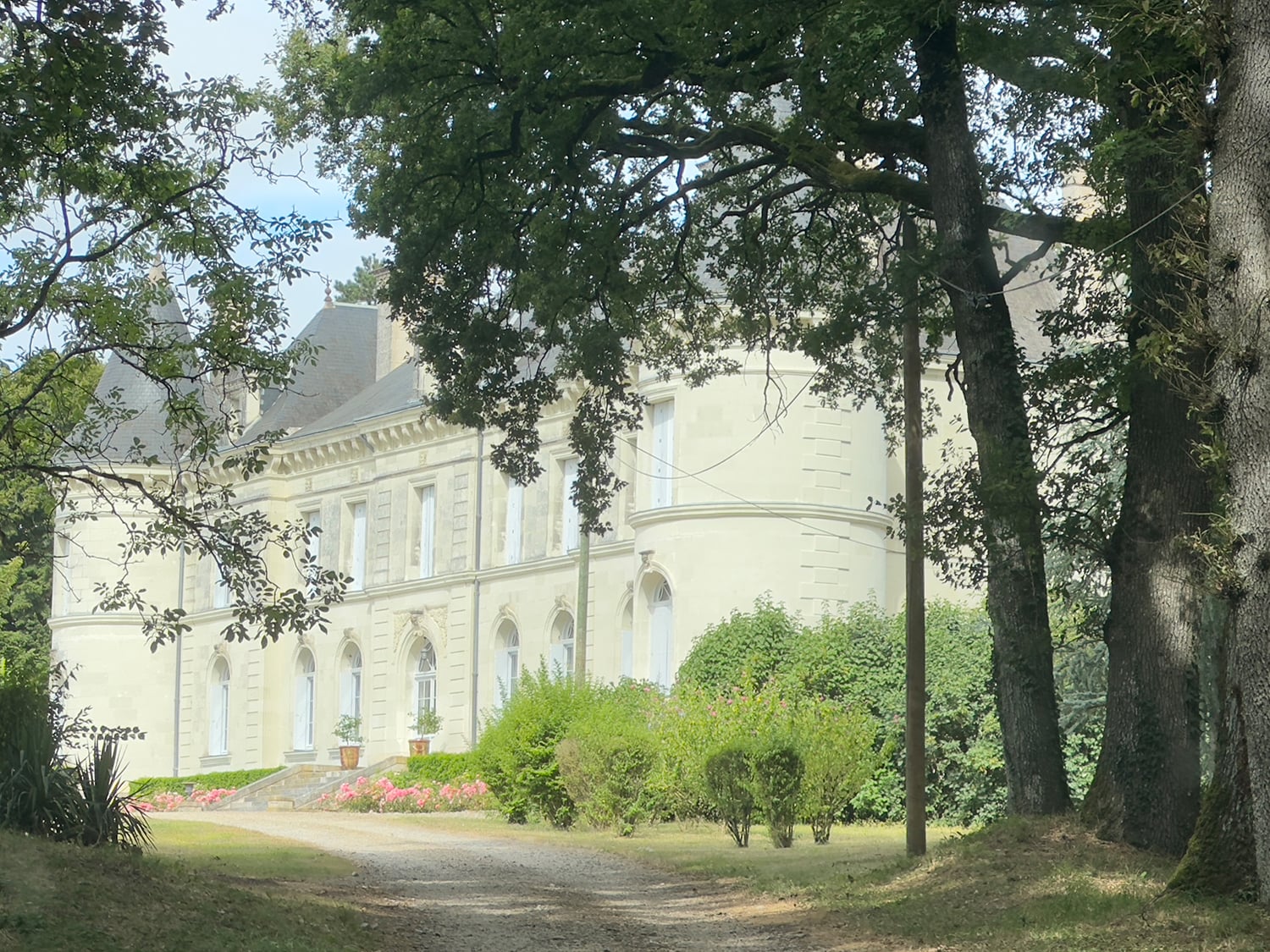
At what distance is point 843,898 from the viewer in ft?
45.1

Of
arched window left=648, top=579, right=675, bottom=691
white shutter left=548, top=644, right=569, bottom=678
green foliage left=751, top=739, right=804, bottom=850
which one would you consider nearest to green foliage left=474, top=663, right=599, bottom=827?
green foliage left=751, top=739, right=804, bottom=850

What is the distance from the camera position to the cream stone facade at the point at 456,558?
108 ft

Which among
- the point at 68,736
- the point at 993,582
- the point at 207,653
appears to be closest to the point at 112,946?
the point at 68,736

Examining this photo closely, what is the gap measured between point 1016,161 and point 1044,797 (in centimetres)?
637

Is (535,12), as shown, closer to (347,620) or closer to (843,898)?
(843,898)

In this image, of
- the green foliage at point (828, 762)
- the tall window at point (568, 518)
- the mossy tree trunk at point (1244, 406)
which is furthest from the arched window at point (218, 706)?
the mossy tree trunk at point (1244, 406)

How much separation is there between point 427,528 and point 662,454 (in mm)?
11108

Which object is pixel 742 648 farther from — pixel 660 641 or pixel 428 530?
pixel 428 530

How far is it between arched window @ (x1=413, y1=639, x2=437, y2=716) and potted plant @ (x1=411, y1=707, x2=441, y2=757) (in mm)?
795

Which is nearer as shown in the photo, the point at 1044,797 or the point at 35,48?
the point at 35,48

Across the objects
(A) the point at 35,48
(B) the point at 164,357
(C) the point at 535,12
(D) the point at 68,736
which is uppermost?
(C) the point at 535,12

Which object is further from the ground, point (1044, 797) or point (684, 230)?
point (684, 230)

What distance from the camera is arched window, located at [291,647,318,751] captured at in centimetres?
4706

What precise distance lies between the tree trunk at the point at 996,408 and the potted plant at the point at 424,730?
89.9 feet
